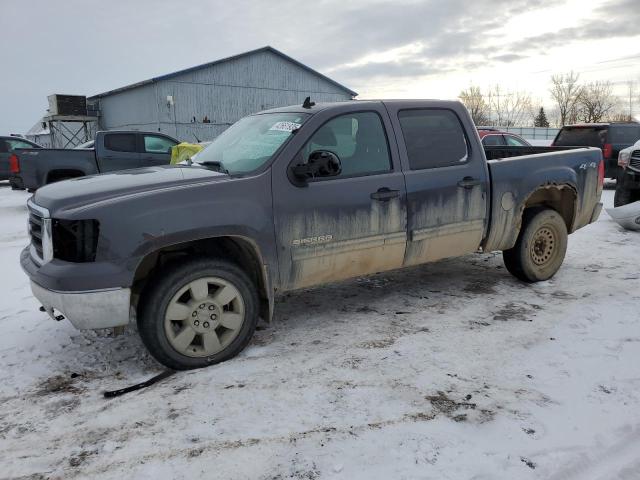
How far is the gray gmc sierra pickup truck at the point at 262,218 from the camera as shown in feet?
10.4

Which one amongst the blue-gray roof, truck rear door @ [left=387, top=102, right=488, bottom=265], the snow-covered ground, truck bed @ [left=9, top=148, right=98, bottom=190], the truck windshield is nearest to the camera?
the snow-covered ground

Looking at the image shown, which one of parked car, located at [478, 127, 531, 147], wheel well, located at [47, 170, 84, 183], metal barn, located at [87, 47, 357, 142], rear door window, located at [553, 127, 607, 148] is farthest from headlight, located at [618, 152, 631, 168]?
metal barn, located at [87, 47, 357, 142]

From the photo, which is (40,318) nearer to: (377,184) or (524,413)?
(377,184)

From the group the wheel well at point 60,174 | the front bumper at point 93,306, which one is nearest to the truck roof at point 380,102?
the front bumper at point 93,306

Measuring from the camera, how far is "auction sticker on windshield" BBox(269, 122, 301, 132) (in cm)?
389

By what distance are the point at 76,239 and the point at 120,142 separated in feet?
31.1

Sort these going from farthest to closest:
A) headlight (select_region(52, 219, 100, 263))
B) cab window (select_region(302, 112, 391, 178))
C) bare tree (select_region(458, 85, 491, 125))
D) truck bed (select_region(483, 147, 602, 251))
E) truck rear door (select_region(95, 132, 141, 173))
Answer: bare tree (select_region(458, 85, 491, 125)) → truck rear door (select_region(95, 132, 141, 173)) → truck bed (select_region(483, 147, 602, 251)) → cab window (select_region(302, 112, 391, 178)) → headlight (select_region(52, 219, 100, 263))

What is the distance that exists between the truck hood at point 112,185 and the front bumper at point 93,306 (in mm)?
553

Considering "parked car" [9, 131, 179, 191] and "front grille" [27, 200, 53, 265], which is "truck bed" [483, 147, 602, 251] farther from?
"parked car" [9, 131, 179, 191]

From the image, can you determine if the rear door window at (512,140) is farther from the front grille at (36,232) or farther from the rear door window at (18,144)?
the rear door window at (18,144)

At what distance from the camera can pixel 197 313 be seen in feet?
11.2

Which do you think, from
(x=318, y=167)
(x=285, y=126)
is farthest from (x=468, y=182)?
(x=285, y=126)

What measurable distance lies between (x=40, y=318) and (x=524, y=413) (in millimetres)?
3948

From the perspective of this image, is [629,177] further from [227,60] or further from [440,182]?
[227,60]
